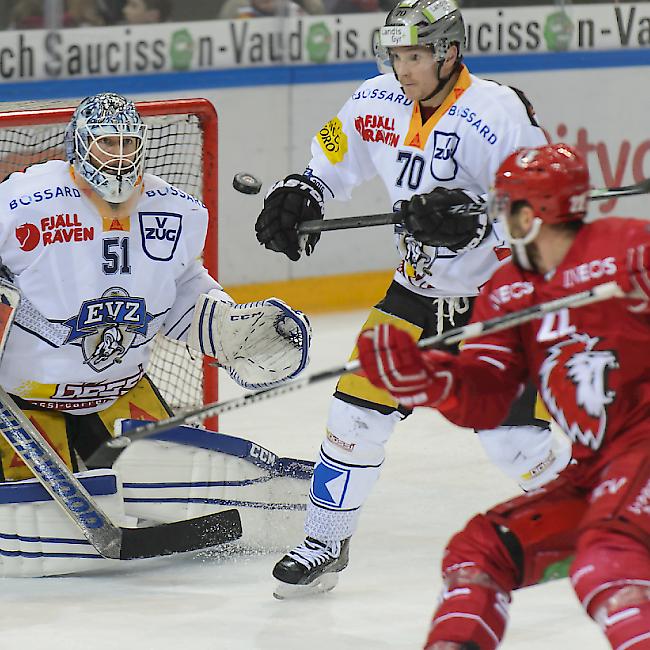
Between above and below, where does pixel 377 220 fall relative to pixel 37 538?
above

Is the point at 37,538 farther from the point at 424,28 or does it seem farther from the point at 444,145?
the point at 424,28

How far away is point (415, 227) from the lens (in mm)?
3615

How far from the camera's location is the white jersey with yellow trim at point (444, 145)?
3711mm

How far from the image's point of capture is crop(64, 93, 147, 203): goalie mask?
3791 mm

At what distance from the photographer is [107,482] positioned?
12.8 feet

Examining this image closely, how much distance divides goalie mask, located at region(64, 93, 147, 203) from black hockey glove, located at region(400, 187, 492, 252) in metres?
0.60

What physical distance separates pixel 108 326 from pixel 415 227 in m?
0.74

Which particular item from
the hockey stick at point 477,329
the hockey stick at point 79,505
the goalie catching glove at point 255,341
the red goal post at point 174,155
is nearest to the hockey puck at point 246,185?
the goalie catching glove at point 255,341

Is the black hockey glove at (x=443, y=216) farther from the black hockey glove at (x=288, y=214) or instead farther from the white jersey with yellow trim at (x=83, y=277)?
the white jersey with yellow trim at (x=83, y=277)

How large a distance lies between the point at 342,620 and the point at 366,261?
10.7ft

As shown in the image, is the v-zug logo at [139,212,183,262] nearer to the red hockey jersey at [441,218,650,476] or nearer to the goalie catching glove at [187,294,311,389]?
the goalie catching glove at [187,294,311,389]

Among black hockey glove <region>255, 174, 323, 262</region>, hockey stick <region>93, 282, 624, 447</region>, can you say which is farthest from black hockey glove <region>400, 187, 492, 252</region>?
hockey stick <region>93, 282, 624, 447</region>

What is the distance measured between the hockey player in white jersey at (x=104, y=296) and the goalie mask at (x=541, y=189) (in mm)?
1247

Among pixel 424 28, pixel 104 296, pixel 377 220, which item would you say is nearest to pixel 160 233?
pixel 104 296
